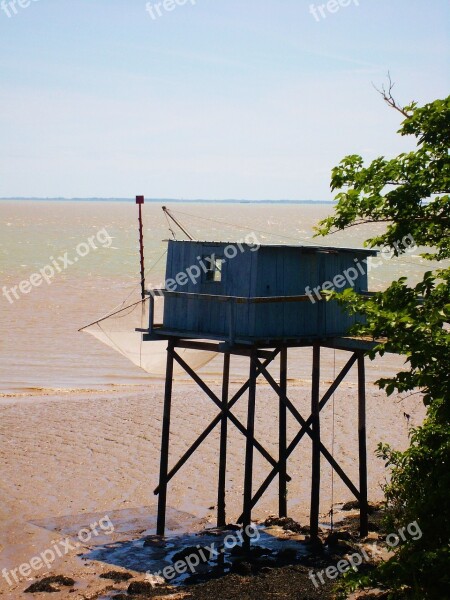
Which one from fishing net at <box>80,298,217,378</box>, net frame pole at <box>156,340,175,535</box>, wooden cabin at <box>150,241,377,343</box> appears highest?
wooden cabin at <box>150,241,377,343</box>

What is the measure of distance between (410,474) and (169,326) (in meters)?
8.00

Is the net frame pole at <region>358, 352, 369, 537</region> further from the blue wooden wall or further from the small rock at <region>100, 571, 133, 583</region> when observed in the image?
the small rock at <region>100, 571, 133, 583</region>

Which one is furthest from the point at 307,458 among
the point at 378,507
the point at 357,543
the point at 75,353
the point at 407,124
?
the point at 75,353

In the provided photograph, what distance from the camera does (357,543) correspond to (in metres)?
18.0

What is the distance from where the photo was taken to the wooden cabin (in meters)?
17.7

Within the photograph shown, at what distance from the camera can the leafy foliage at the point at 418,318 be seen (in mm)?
10172

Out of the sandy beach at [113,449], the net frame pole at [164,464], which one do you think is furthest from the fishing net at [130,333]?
the sandy beach at [113,449]

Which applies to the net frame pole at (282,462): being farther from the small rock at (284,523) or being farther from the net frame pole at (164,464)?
the net frame pole at (164,464)

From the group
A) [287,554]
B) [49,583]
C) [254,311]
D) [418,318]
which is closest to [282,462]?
[287,554]

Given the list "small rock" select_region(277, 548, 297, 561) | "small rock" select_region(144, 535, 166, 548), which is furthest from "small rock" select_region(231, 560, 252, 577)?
"small rock" select_region(144, 535, 166, 548)

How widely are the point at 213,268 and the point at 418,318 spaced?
8166 millimetres

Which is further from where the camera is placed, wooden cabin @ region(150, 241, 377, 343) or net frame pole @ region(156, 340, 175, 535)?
net frame pole @ region(156, 340, 175, 535)

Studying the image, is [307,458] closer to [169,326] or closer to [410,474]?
[169,326]

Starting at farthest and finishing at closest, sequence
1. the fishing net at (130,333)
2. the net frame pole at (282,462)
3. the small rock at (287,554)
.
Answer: the fishing net at (130,333) → the net frame pole at (282,462) → the small rock at (287,554)
